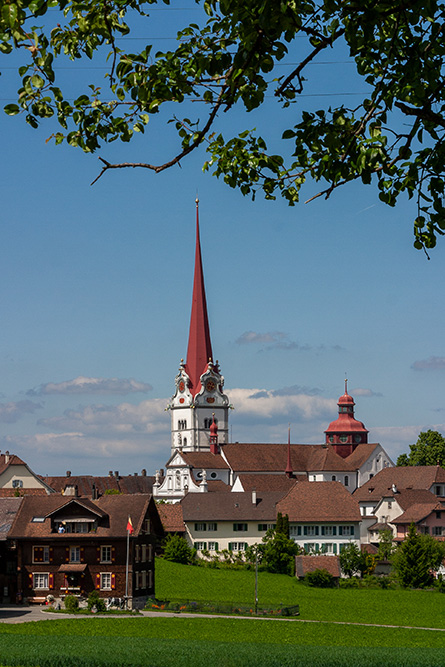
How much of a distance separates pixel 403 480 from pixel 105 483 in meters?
51.1

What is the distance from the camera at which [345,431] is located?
5689 inches

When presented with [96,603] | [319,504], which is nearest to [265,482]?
[319,504]

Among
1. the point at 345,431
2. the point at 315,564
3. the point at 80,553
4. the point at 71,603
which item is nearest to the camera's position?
the point at 71,603

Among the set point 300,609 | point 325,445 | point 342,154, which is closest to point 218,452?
point 325,445

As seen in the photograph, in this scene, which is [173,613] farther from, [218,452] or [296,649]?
[218,452]

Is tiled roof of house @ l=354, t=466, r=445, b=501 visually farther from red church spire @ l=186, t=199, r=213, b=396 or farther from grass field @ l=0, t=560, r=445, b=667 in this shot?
red church spire @ l=186, t=199, r=213, b=396

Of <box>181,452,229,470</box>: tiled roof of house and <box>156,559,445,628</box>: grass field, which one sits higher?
<box>181,452,229,470</box>: tiled roof of house

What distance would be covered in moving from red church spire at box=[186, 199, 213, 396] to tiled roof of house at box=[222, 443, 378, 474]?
1656cm

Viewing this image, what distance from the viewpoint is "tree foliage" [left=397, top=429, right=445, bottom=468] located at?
13900cm

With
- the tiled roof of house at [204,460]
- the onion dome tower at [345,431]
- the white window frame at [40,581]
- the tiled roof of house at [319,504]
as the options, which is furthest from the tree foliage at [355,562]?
the onion dome tower at [345,431]

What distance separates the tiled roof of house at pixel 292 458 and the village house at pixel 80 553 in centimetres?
7576

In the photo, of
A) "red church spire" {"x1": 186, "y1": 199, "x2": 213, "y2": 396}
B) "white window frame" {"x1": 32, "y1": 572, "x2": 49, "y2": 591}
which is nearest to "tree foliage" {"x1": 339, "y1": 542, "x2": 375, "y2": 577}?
"white window frame" {"x1": 32, "y1": 572, "x2": 49, "y2": 591}

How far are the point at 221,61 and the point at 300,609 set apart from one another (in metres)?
56.7

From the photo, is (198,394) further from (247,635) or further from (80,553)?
(247,635)
